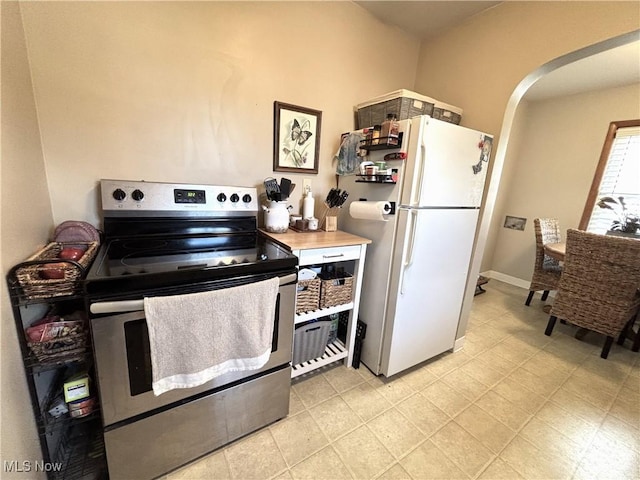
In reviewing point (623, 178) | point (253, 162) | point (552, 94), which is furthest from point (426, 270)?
point (552, 94)

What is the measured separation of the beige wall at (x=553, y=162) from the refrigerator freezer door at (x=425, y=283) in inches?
94.6

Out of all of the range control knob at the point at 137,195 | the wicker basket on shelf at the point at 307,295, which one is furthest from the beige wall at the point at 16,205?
the wicker basket on shelf at the point at 307,295

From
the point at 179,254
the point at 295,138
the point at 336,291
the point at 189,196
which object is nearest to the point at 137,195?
the point at 189,196

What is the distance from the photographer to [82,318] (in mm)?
995

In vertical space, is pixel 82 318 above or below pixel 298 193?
below

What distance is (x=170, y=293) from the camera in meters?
0.93

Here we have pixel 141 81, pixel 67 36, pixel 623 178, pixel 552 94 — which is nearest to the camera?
pixel 67 36

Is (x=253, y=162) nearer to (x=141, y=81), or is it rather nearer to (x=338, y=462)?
(x=141, y=81)

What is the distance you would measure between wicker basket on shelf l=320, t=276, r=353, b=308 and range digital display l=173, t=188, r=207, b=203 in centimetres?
86

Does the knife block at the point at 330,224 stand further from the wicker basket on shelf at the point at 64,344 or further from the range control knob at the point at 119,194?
the wicker basket on shelf at the point at 64,344

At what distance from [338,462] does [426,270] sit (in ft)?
3.69

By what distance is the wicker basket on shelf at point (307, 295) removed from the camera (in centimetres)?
150

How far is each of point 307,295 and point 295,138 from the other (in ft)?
3.57

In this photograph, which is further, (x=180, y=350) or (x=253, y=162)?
(x=253, y=162)
